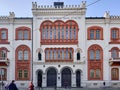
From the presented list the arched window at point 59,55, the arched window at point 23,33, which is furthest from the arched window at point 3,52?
the arched window at point 59,55

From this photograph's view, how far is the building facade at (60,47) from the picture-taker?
53156 mm

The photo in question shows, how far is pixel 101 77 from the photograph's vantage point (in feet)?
174

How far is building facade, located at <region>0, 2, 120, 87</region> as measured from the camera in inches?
2093

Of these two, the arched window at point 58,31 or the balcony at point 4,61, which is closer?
the balcony at point 4,61

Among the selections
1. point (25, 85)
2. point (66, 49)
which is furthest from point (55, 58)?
point (25, 85)

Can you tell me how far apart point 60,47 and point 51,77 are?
4.95 metres

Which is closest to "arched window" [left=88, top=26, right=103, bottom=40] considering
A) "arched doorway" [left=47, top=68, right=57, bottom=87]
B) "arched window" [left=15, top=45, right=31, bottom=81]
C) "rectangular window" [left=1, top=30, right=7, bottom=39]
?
"arched doorway" [left=47, top=68, right=57, bottom=87]

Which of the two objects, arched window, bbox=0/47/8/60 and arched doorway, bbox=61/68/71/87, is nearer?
arched doorway, bbox=61/68/71/87

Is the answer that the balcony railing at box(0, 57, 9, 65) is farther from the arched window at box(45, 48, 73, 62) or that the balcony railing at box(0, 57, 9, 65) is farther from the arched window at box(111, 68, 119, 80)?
the arched window at box(111, 68, 119, 80)

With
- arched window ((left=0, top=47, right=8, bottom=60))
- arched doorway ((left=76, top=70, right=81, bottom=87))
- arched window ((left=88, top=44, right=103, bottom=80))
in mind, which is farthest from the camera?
arched window ((left=0, top=47, right=8, bottom=60))

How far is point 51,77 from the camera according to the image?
5331 centimetres

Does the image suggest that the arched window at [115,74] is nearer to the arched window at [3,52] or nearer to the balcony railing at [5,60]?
the balcony railing at [5,60]

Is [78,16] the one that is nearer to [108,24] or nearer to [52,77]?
[108,24]

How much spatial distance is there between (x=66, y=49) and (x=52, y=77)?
4.94 meters
